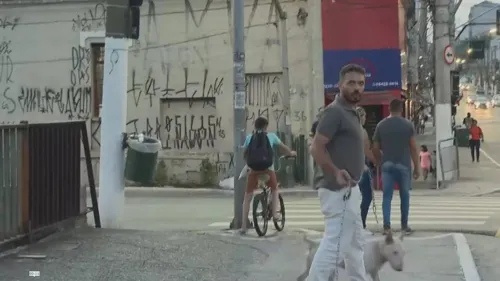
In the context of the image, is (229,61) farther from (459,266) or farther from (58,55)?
(459,266)

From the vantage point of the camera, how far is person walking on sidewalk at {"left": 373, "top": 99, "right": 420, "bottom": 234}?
924 centimetres

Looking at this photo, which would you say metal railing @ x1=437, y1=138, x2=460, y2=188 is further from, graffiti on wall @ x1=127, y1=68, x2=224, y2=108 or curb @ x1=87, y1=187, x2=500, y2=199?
graffiti on wall @ x1=127, y1=68, x2=224, y2=108

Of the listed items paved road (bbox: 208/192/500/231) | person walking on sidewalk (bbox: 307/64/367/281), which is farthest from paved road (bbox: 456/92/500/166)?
person walking on sidewalk (bbox: 307/64/367/281)

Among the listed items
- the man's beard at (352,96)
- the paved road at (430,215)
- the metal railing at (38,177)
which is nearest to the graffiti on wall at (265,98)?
the paved road at (430,215)

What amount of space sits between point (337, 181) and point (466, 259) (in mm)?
2878

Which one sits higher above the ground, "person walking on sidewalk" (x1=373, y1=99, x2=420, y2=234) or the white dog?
"person walking on sidewalk" (x1=373, y1=99, x2=420, y2=234)

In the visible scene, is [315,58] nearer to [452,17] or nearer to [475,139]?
[452,17]

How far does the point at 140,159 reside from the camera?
9945mm

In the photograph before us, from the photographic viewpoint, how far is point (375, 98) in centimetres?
2223

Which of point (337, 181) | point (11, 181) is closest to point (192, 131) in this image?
point (11, 181)

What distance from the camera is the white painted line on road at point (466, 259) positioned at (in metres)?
7.09

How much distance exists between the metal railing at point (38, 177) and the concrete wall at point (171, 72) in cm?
1257

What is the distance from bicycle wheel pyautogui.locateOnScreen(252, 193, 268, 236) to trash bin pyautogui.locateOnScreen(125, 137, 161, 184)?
4.88 feet

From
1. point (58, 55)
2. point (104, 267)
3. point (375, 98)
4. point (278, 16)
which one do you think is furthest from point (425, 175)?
point (104, 267)
